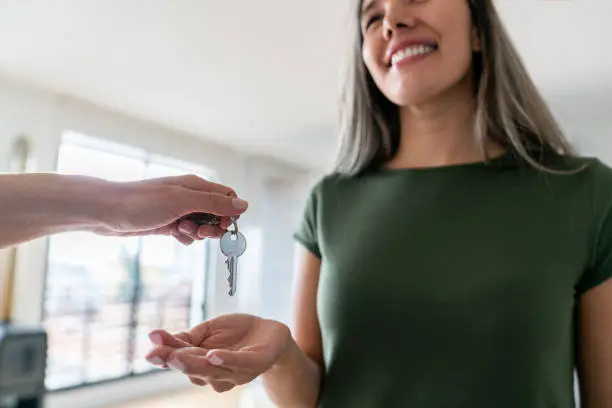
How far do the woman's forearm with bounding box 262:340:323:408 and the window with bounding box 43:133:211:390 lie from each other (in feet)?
10.8

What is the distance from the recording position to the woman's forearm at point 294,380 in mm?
720

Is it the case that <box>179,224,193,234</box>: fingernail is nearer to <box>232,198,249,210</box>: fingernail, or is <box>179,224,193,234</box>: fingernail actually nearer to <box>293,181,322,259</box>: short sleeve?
<box>232,198,249,210</box>: fingernail

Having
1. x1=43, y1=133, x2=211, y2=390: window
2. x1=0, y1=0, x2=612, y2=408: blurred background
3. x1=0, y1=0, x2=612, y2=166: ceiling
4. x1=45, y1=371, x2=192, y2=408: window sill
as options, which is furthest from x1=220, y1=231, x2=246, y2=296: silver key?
x1=45, y1=371, x2=192, y2=408: window sill

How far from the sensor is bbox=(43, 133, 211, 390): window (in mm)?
3740

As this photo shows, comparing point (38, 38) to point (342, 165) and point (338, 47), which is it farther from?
point (342, 165)

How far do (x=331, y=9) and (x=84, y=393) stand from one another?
3.12m

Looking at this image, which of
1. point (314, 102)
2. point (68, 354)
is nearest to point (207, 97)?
point (314, 102)

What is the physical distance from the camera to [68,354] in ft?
12.8

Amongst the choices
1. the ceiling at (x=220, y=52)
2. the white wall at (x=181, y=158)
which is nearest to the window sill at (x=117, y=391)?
the white wall at (x=181, y=158)

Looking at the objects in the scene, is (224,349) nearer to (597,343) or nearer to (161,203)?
(161,203)

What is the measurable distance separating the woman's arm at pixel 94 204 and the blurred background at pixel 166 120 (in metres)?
1.60

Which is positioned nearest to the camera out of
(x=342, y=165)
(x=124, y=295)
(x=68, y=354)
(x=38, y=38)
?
(x=342, y=165)

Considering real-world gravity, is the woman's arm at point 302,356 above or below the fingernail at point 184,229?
below

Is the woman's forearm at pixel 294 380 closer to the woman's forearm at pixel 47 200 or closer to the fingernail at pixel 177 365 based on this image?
the fingernail at pixel 177 365
